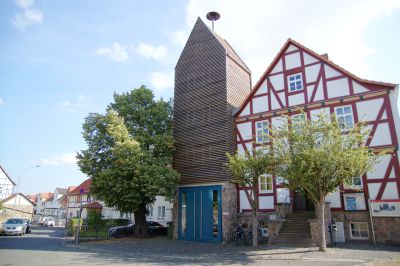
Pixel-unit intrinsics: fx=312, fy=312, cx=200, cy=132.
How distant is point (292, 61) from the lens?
875 inches

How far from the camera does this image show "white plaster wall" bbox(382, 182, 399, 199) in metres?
17.0

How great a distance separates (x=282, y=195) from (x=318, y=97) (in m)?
6.88

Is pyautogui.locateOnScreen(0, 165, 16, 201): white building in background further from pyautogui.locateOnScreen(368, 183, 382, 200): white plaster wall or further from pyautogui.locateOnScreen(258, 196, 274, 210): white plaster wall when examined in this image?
pyautogui.locateOnScreen(368, 183, 382, 200): white plaster wall

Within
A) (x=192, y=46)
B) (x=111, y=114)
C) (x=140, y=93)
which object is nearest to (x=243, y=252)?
(x=111, y=114)

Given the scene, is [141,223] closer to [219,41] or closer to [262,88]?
[262,88]

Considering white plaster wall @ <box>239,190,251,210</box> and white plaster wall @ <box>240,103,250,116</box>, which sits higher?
white plaster wall @ <box>240,103,250,116</box>

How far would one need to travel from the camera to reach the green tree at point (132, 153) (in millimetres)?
21109

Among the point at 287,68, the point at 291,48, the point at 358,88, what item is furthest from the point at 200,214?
the point at 291,48

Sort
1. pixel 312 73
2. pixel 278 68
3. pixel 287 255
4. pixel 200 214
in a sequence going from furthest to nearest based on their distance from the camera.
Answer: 1. pixel 278 68
2. pixel 200 214
3. pixel 312 73
4. pixel 287 255

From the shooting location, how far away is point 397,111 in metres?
17.8

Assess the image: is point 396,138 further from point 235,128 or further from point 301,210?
point 235,128

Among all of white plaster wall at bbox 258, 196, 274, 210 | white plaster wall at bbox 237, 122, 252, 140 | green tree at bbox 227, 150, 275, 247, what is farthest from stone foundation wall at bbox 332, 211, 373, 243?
white plaster wall at bbox 237, 122, 252, 140

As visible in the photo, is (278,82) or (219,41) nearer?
(278,82)

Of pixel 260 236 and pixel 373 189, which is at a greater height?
pixel 373 189
